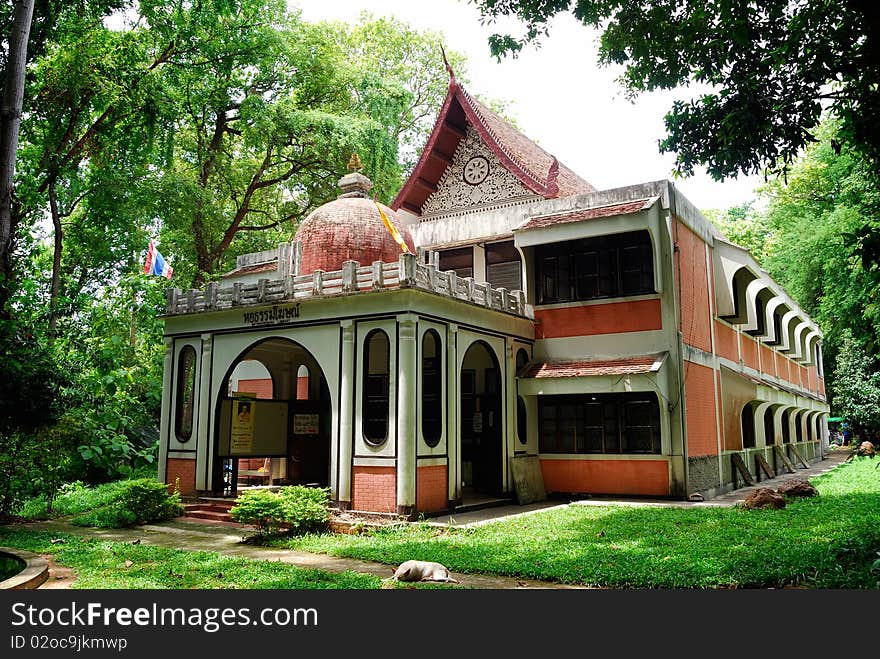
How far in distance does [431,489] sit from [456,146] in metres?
10.6

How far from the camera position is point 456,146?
65.3ft

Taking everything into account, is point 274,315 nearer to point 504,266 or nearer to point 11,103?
point 11,103

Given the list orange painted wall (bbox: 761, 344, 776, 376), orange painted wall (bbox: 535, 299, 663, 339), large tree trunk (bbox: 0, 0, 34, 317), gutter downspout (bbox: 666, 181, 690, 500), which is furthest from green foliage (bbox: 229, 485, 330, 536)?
orange painted wall (bbox: 761, 344, 776, 376)

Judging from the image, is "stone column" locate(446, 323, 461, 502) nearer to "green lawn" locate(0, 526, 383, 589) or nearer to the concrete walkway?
the concrete walkway

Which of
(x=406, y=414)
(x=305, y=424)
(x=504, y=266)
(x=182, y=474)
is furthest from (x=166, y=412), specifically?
(x=504, y=266)

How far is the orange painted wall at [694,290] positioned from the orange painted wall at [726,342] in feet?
2.37

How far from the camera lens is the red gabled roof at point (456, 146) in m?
18.5

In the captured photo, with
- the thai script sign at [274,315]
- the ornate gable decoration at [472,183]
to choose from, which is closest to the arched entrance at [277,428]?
the thai script sign at [274,315]

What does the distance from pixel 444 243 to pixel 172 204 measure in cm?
954

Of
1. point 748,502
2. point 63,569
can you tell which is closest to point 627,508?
point 748,502

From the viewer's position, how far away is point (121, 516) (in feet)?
43.9

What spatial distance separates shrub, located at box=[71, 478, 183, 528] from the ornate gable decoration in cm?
1027

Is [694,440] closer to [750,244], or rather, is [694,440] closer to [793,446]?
[793,446]

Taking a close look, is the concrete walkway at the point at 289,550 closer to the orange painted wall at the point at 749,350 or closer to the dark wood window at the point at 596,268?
the dark wood window at the point at 596,268
